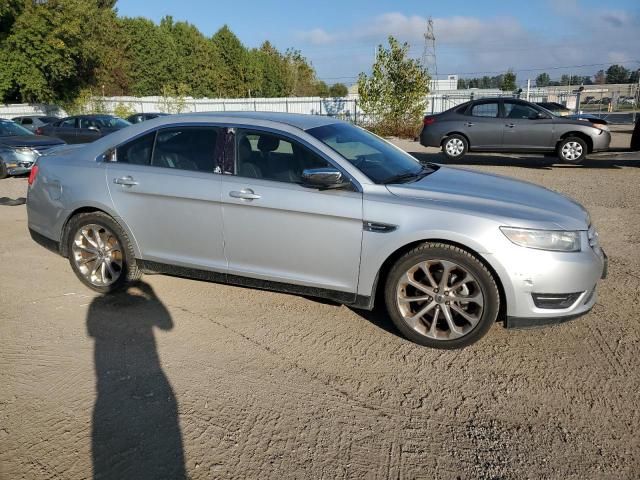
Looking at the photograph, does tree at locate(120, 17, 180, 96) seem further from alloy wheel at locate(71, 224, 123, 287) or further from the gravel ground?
the gravel ground

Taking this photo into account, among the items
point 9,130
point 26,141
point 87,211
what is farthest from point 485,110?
point 9,130

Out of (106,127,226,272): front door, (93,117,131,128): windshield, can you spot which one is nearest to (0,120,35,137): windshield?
(93,117,131,128): windshield

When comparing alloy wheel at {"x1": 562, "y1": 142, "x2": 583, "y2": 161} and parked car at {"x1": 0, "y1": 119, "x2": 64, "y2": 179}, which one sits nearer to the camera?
parked car at {"x1": 0, "y1": 119, "x2": 64, "y2": 179}

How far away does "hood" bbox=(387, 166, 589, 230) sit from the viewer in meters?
3.39

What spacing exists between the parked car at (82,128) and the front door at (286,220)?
1517 cm

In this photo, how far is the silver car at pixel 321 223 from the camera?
11.1 ft

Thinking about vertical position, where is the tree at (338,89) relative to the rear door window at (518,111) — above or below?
above

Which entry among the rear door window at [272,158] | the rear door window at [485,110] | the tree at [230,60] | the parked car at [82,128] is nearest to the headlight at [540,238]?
the rear door window at [272,158]

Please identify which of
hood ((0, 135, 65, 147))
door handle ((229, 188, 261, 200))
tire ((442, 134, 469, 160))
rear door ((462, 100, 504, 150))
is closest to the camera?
door handle ((229, 188, 261, 200))

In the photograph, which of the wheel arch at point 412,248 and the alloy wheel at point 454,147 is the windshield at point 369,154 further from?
the alloy wheel at point 454,147

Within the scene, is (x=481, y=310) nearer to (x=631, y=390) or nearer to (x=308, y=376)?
(x=631, y=390)

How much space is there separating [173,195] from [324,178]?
4.47ft

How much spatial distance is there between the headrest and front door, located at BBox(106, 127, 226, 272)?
1.34 ft

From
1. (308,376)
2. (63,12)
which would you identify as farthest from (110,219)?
(63,12)
